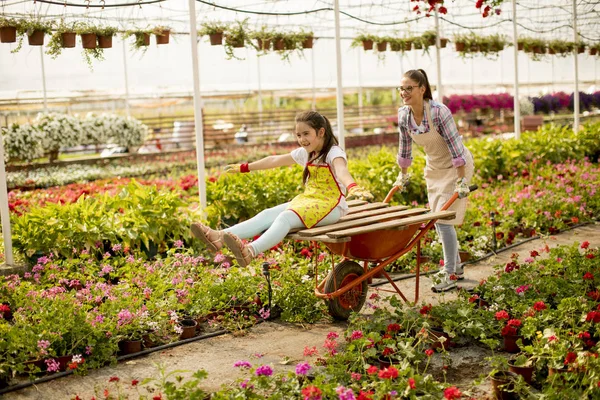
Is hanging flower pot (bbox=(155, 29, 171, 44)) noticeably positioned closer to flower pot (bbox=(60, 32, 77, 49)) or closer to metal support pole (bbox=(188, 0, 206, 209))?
flower pot (bbox=(60, 32, 77, 49))

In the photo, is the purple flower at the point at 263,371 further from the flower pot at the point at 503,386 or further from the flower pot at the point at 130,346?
the flower pot at the point at 130,346

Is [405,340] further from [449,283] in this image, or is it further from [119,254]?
[119,254]

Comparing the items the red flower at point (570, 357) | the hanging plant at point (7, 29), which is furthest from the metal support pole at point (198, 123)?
the red flower at point (570, 357)

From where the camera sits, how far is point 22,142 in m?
11.9

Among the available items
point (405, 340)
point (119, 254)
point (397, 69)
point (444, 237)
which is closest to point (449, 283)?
point (444, 237)

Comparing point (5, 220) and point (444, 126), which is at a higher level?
point (444, 126)

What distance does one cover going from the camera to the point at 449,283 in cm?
520

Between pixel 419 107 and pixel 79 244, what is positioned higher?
pixel 419 107

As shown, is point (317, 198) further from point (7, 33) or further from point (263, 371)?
point (7, 33)

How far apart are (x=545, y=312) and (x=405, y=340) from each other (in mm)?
764

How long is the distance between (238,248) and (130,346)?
0.79 meters

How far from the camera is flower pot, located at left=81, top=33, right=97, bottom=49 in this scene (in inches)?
266

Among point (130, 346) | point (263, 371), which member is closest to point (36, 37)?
point (130, 346)

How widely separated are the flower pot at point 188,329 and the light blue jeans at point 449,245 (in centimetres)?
188
